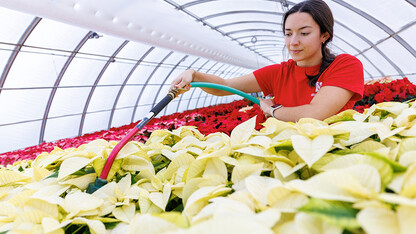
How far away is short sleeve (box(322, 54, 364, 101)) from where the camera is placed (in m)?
1.97

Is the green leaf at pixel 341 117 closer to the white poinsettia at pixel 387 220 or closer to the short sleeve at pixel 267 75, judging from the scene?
the white poinsettia at pixel 387 220

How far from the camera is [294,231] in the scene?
46cm

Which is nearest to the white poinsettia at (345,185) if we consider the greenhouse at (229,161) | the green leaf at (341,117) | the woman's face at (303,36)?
the greenhouse at (229,161)

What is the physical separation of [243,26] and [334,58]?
13035mm

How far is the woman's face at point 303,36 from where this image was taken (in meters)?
2.03

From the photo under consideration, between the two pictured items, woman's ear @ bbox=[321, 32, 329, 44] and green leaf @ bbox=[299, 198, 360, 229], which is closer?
green leaf @ bbox=[299, 198, 360, 229]

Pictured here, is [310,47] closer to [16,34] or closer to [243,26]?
[16,34]

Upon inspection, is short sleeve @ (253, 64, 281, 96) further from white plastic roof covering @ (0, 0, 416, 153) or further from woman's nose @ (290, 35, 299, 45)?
white plastic roof covering @ (0, 0, 416, 153)

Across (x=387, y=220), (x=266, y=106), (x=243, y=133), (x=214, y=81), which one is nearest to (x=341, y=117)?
(x=243, y=133)

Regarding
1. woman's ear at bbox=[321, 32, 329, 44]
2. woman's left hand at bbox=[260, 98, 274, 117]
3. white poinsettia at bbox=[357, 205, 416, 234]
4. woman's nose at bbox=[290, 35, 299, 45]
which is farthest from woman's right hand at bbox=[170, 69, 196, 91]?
white poinsettia at bbox=[357, 205, 416, 234]

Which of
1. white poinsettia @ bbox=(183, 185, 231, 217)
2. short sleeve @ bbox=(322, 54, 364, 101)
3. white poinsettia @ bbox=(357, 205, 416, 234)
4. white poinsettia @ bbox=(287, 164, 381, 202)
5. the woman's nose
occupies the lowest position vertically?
white poinsettia @ bbox=(183, 185, 231, 217)

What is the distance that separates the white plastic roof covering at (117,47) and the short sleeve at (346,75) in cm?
315

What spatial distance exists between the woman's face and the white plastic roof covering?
2.80m

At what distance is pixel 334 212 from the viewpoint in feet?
1.46
